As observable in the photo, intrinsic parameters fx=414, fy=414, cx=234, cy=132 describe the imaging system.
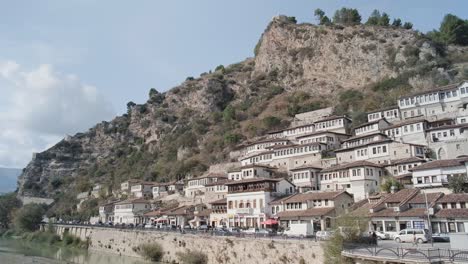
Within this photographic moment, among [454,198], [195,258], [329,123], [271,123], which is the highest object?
[271,123]

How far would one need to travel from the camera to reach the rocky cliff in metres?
90.2

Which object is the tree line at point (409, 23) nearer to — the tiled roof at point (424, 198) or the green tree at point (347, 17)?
the green tree at point (347, 17)

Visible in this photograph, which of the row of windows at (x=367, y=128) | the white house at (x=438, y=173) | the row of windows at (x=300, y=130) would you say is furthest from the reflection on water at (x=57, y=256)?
the row of windows at (x=367, y=128)

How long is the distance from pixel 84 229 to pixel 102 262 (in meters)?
22.3

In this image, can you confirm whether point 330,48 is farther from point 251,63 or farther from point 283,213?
point 283,213

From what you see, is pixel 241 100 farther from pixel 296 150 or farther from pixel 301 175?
pixel 301 175

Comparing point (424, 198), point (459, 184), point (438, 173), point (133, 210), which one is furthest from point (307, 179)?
point (133, 210)

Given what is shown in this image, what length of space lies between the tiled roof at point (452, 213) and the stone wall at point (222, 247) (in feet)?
40.5

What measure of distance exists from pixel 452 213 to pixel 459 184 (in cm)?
573

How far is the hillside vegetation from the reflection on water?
1099 inches

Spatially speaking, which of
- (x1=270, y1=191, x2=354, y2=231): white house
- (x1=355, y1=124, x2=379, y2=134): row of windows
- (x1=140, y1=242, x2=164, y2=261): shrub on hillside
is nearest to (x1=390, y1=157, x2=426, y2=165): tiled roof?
(x1=270, y1=191, x2=354, y2=231): white house

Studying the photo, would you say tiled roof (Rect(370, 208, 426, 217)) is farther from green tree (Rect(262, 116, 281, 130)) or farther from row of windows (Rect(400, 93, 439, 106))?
green tree (Rect(262, 116, 281, 130))

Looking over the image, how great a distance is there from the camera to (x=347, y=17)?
118 m

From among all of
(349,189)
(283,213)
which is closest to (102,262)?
(283,213)
